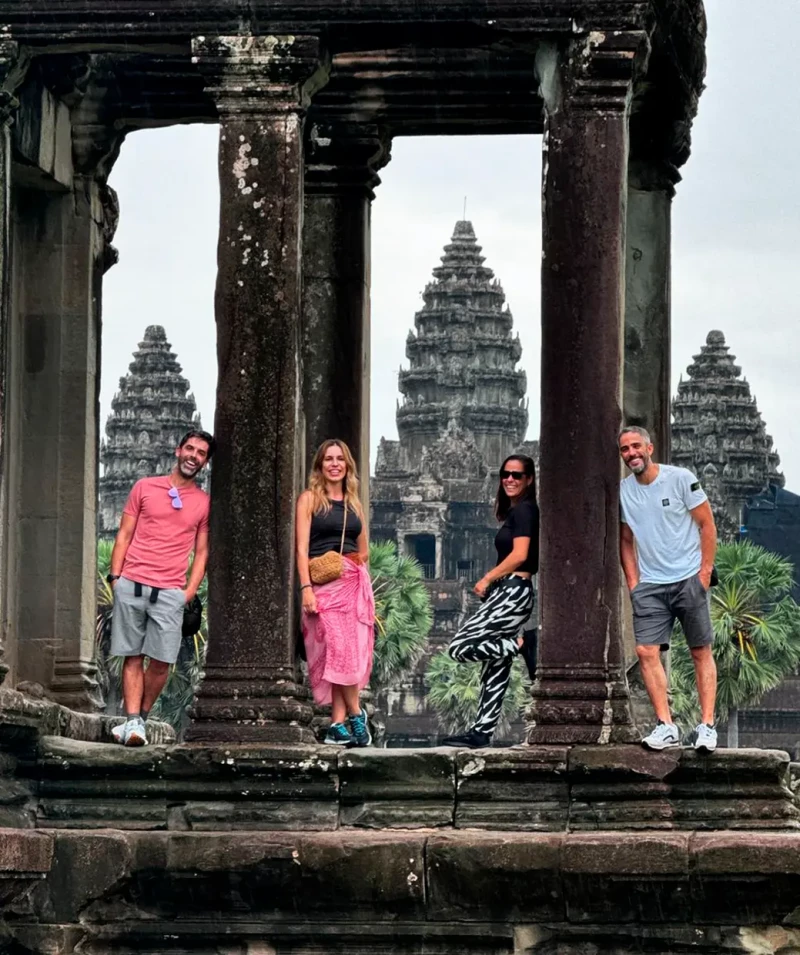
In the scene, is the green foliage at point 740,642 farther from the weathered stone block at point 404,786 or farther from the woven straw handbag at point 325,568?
the weathered stone block at point 404,786

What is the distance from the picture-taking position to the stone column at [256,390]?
17.3 meters

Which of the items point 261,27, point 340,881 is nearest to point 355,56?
point 261,27

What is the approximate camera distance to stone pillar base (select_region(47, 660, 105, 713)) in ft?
64.9

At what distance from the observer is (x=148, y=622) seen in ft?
59.1

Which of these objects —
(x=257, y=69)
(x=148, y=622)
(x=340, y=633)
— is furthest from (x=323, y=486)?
(x=257, y=69)

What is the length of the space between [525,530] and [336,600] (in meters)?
1.21

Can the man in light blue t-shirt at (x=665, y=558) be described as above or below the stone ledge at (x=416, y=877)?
above

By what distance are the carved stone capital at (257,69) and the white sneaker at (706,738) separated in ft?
14.3

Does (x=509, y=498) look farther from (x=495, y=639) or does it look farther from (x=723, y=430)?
(x=723, y=430)

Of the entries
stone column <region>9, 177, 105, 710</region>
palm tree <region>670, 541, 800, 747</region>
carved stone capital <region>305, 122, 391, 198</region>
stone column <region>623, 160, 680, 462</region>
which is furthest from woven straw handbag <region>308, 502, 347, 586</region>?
palm tree <region>670, 541, 800, 747</region>

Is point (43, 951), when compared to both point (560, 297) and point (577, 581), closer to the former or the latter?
point (577, 581)

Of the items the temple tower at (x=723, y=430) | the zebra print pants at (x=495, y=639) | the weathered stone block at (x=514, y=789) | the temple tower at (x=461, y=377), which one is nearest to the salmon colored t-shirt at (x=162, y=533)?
the zebra print pants at (x=495, y=639)

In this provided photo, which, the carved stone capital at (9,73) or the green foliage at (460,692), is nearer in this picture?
the carved stone capital at (9,73)

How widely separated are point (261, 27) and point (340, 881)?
5.04m
